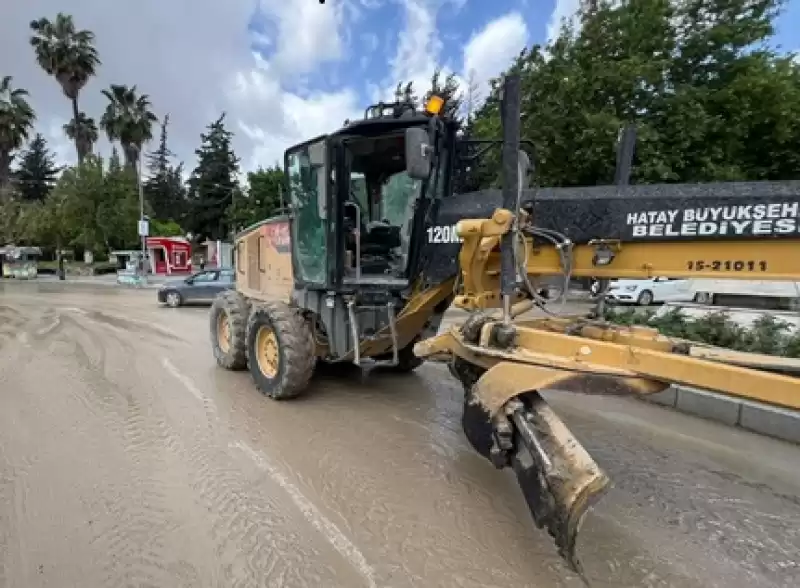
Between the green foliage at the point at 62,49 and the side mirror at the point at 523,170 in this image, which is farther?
the green foliage at the point at 62,49

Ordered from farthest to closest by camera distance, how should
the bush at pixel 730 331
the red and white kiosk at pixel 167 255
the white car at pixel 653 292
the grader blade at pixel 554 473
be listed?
1. the red and white kiosk at pixel 167 255
2. the white car at pixel 653 292
3. the bush at pixel 730 331
4. the grader blade at pixel 554 473

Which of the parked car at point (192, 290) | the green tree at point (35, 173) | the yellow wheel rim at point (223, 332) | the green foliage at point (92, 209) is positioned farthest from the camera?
the green tree at point (35, 173)

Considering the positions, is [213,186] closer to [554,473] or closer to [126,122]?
[126,122]

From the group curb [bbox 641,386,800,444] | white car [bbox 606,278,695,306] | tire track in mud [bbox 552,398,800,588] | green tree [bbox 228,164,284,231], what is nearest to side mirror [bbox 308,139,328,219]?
tire track in mud [bbox 552,398,800,588]

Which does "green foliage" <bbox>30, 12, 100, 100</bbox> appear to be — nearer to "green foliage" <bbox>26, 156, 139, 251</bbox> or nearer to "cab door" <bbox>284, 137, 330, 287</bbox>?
"green foliage" <bbox>26, 156, 139, 251</bbox>

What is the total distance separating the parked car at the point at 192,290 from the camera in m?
17.5

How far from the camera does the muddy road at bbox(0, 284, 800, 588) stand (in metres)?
2.93

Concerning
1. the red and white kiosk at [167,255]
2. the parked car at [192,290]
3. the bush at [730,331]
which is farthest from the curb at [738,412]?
the red and white kiosk at [167,255]

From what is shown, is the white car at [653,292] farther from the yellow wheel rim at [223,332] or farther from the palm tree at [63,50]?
the palm tree at [63,50]

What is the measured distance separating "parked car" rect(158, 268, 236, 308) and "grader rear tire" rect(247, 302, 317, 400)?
11543 millimetres

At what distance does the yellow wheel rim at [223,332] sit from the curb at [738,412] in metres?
5.59

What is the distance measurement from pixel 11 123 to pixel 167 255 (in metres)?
22.1

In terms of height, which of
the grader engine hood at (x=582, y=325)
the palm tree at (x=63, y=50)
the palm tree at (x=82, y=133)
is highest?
the palm tree at (x=63, y=50)

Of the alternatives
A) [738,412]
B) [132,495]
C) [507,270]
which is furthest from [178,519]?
[738,412]
